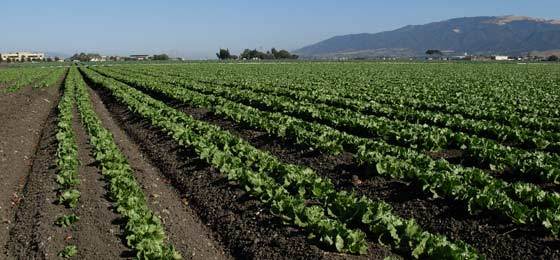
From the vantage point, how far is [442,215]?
8.59 metres

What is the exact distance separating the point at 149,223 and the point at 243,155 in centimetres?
432

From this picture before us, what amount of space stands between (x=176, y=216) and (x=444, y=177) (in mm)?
4652

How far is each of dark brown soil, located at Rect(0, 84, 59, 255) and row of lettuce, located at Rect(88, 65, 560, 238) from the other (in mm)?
6509

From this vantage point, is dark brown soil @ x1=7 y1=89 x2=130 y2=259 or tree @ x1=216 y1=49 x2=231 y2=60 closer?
dark brown soil @ x1=7 y1=89 x2=130 y2=259

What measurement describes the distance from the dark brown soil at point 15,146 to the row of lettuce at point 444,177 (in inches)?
256

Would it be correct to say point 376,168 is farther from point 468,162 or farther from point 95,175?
point 95,175

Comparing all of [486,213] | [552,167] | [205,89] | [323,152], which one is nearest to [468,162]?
[552,167]

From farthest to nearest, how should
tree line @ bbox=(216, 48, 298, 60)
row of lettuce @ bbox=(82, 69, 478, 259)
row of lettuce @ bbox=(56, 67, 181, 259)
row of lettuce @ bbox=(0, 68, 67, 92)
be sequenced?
1. tree line @ bbox=(216, 48, 298, 60)
2. row of lettuce @ bbox=(0, 68, 67, 92)
3. row of lettuce @ bbox=(56, 67, 181, 259)
4. row of lettuce @ bbox=(82, 69, 478, 259)

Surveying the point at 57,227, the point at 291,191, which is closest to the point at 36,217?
the point at 57,227

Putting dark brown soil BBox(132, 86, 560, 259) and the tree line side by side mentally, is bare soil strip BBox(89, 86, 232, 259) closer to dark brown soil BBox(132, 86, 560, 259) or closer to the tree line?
dark brown soil BBox(132, 86, 560, 259)

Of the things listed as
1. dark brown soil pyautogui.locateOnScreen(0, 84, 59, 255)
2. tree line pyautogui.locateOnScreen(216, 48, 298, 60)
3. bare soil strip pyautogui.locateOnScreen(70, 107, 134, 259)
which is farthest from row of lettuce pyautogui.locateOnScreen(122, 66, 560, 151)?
tree line pyautogui.locateOnScreen(216, 48, 298, 60)

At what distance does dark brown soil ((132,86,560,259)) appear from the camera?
24.0 feet

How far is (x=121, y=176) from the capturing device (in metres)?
10.9

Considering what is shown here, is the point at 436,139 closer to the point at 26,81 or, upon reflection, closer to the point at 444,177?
the point at 444,177
